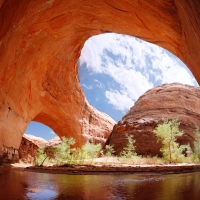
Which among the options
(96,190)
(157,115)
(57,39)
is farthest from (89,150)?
(96,190)

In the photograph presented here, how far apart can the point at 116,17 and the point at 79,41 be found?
4543 millimetres

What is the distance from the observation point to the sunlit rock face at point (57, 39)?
182 inches

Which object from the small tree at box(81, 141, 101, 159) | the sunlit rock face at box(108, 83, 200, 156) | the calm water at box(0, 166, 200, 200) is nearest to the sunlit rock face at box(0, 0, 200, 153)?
the calm water at box(0, 166, 200, 200)

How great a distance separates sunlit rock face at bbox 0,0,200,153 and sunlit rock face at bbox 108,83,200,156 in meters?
5.27

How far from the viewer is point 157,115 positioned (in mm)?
16547

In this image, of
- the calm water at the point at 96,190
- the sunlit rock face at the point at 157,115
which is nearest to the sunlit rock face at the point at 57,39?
the calm water at the point at 96,190

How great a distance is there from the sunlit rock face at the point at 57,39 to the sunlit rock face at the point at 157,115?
5.27 m

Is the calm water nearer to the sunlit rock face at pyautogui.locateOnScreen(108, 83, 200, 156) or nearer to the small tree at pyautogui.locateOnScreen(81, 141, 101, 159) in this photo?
the small tree at pyautogui.locateOnScreen(81, 141, 101, 159)

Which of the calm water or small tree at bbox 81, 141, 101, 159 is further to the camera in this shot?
small tree at bbox 81, 141, 101, 159

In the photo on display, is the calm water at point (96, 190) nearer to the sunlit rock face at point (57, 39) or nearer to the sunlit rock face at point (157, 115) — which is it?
the sunlit rock face at point (57, 39)

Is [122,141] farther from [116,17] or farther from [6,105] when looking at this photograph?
[116,17]

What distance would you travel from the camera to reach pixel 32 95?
36.1 ft

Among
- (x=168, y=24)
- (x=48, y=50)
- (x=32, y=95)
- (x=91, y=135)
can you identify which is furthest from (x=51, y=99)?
(x=168, y=24)

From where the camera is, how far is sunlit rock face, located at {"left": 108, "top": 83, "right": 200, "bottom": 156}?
14664mm
